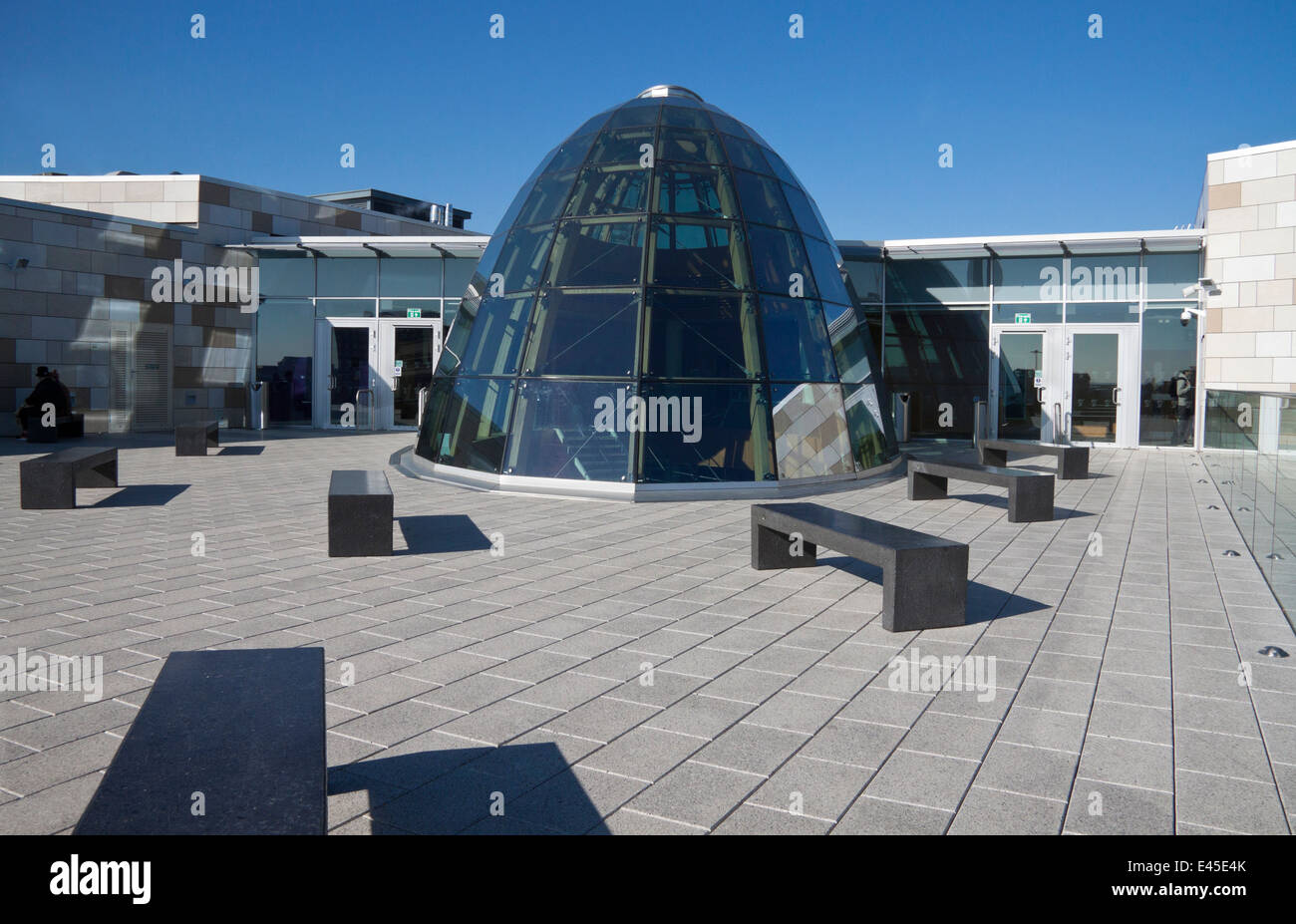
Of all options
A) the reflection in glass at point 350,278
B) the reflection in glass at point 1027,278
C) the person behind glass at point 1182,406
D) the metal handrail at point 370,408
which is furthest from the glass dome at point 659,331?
the reflection in glass at point 350,278

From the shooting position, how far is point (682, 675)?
489 cm

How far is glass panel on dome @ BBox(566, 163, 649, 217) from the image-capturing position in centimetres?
1301

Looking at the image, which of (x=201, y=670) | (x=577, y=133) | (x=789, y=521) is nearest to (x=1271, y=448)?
(x=789, y=521)

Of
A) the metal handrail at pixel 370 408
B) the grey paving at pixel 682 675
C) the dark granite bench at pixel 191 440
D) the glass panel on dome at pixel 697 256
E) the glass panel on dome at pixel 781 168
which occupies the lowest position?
the grey paving at pixel 682 675

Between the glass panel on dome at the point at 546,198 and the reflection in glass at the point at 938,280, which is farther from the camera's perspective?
the reflection in glass at the point at 938,280

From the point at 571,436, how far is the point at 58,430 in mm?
13465

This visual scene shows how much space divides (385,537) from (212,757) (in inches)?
208

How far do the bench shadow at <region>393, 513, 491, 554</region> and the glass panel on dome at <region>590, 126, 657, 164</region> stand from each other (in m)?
6.43

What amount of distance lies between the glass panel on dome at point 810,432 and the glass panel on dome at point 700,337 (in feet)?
2.10

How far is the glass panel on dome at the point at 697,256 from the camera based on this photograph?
1230 cm

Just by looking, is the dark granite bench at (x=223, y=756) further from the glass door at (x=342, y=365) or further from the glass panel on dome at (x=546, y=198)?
the glass door at (x=342, y=365)

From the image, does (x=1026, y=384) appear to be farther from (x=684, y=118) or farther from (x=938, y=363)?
(x=684, y=118)

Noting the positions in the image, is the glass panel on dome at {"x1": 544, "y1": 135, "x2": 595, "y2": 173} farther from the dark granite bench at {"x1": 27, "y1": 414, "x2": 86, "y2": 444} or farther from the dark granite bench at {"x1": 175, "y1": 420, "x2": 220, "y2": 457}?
the dark granite bench at {"x1": 27, "y1": 414, "x2": 86, "y2": 444}

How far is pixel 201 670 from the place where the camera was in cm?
351
